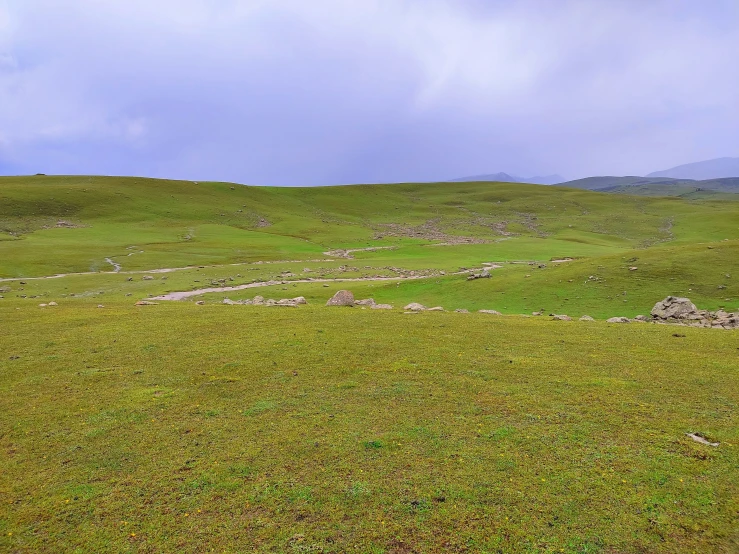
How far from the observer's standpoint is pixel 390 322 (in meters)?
23.2

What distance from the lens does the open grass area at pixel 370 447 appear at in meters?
7.70

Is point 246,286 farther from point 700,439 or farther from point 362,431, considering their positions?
point 700,439

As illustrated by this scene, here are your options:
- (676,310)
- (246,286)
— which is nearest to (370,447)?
(676,310)

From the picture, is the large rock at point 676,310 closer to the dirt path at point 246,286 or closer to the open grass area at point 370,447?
the open grass area at point 370,447

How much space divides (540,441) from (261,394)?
8.32 metres

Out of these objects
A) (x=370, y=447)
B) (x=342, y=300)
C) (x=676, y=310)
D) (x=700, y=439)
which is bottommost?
(x=676, y=310)

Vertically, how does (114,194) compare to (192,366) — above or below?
above

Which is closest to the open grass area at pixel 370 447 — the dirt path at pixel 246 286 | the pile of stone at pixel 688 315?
the pile of stone at pixel 688 315

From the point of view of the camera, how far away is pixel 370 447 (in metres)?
10.3

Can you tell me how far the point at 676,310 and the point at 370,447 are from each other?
2660 centimetres

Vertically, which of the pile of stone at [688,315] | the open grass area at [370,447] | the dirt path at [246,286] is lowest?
the pile of stone at [688,315]

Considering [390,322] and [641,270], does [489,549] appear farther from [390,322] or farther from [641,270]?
A: [641,270]

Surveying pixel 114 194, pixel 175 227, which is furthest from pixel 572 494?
pixel 114 194

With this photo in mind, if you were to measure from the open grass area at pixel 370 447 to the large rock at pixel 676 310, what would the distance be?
392 inches
